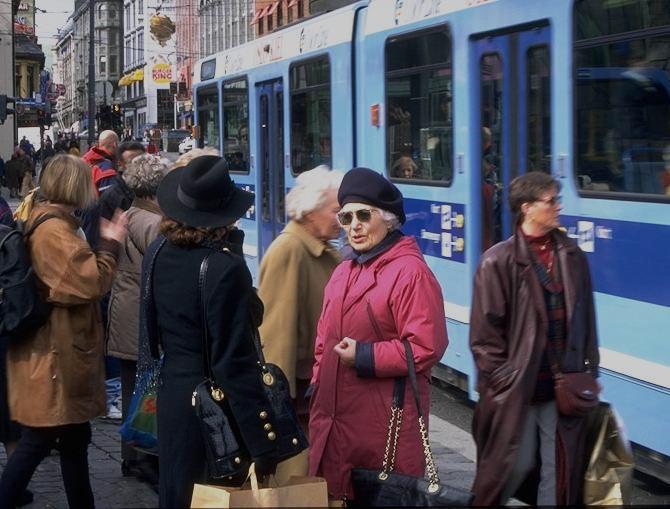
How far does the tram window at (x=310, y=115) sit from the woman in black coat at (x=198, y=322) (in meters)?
8.37

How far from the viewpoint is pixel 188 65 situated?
83000mm

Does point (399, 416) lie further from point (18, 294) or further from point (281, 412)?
point (18, 294)

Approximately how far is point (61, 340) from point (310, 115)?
8.12m

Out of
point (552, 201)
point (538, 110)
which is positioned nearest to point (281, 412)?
point (552, 201)

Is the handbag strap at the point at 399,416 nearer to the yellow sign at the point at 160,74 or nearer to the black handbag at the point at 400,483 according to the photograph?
the black handbag at the point at 400,483

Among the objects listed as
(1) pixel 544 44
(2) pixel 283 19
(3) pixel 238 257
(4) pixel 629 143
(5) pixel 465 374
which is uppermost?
(2) pixel 283 19

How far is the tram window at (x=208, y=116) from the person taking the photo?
18.3 meters

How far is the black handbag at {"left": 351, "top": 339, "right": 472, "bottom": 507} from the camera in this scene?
4.15 metres

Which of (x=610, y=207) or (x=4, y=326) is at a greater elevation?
(x=610, y=207)

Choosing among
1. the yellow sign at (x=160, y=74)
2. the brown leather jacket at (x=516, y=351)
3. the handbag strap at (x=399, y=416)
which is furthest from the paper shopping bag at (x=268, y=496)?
the yellow sign at (x=160, y=74)

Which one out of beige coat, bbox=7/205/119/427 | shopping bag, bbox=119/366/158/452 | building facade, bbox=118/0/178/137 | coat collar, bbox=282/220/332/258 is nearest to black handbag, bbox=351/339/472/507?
coat collar, bbox=282/220/332/258

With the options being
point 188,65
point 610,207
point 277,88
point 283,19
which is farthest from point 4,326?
point 188,65

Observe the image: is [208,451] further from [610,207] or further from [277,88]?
[277,88]

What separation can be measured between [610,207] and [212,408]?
3.46 metres
